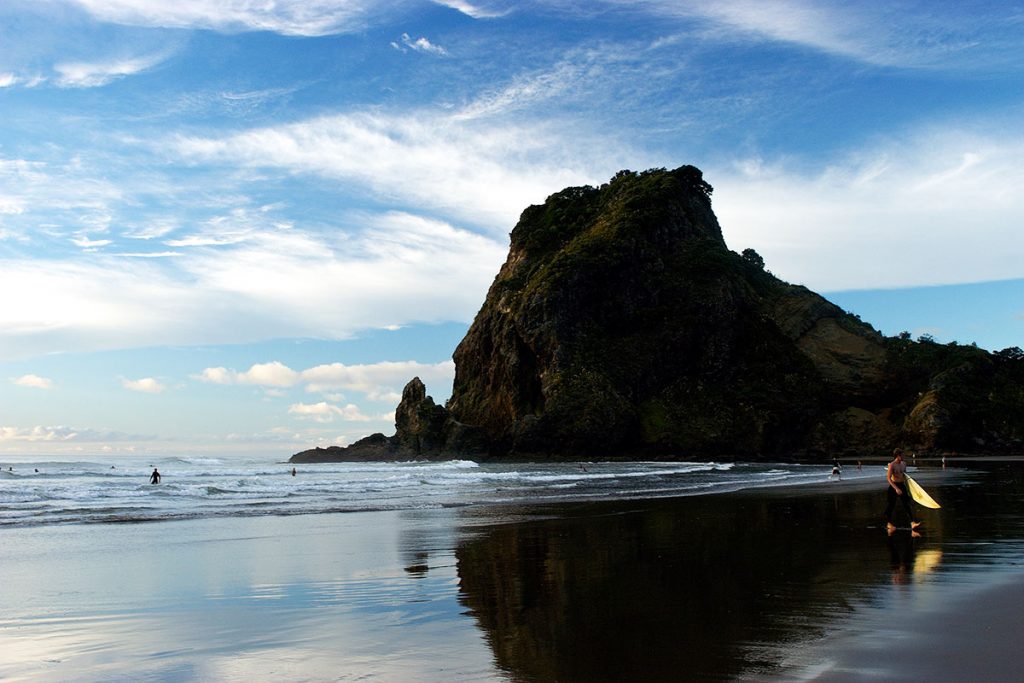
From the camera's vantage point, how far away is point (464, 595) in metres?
8.91

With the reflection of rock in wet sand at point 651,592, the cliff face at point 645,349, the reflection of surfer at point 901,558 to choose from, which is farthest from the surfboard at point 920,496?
the cliff face at point 645,349

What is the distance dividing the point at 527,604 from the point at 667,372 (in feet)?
269

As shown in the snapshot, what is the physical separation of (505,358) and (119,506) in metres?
68.1

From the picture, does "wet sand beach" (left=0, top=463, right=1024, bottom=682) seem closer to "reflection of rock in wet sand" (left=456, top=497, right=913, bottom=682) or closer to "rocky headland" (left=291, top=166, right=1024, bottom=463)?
"reflection of rock in wet sand" (left=456, top=497, right=913, bottom=682)

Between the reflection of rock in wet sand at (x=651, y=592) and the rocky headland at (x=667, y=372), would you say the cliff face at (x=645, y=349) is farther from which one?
the reflection of rock in wet sand at (x=651, y=592)

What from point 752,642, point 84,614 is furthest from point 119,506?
point 752,642

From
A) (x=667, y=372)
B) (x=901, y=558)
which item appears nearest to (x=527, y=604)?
(x=901, y=558)

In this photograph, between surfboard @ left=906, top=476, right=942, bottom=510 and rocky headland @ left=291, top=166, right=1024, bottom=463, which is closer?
surfboard @ left=906, top=476, right=942, bottom=510

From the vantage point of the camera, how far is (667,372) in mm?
88250

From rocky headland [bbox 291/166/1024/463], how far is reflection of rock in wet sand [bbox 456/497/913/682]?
63204 mm

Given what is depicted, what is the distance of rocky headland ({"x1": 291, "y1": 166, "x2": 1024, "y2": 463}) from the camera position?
80.0m

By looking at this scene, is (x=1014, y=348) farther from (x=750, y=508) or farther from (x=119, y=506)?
(x=119, y=506)

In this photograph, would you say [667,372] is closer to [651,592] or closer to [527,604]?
[651,592]

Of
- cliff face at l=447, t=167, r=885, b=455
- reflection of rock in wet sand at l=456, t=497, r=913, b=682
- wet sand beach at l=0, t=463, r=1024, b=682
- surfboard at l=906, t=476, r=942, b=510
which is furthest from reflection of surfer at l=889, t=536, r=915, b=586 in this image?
cliff face at l=447, t=167, r=885, b=455
